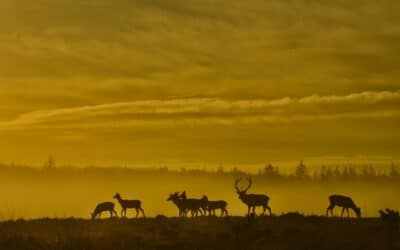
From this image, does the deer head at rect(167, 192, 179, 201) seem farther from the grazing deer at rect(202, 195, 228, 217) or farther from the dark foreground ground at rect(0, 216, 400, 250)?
the dark foreground ground at rect(0, 216, 400, 250)

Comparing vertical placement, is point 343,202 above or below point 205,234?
above

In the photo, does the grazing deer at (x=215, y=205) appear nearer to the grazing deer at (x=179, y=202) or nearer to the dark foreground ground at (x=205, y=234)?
the grazing deer at (x=179, y=202)

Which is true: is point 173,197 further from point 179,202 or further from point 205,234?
point 205,234

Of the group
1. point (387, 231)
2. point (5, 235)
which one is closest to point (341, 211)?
point (387, 231)

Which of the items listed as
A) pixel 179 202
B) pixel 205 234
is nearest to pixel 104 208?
pixel 179 202

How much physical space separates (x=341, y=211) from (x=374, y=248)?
11.6 meters

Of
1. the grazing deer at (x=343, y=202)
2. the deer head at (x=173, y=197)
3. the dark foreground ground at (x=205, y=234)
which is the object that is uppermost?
the deer head at (x=173, y=197)

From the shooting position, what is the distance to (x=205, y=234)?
137 ft

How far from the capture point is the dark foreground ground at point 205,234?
40375 millimetres

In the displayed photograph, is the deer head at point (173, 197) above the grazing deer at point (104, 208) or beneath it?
above

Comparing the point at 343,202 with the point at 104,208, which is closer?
the point at 343,202

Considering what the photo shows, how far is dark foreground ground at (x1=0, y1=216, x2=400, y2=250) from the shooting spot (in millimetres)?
40375

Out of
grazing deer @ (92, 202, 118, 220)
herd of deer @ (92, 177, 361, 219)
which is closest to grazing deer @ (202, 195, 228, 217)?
herd of deer @ (92, 177, 361, 219)

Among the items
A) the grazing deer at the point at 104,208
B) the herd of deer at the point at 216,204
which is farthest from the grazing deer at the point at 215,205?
the grazing deer at the point at 104,208
